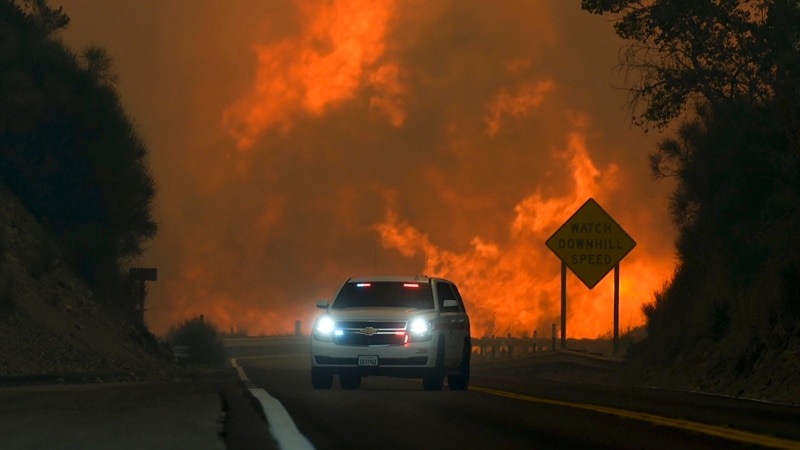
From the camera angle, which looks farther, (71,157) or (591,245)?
(71,157)

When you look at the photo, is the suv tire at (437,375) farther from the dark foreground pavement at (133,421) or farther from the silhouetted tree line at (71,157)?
the silhouetted tree line at (71,157)

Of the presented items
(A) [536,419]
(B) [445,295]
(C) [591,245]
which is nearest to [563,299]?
(C) [591,245]

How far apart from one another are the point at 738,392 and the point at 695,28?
10925 millimetres

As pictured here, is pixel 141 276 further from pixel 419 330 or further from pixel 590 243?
pixel 419 330

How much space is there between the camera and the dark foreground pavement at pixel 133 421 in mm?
12670

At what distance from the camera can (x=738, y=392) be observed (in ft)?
84.0

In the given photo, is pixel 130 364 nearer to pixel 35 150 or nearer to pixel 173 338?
pixel 35 150

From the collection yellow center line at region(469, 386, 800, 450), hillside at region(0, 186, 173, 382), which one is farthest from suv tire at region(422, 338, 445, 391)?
hillside at region(0, 186, 173, 382)

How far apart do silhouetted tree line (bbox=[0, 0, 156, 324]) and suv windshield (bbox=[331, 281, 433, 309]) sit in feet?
62.9

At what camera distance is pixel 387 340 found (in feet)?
79.7

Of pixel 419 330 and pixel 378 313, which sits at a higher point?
pixel 378 313

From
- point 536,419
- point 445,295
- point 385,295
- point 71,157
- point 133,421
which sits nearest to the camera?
point 133,421

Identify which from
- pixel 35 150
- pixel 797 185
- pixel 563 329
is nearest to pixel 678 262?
pixel 563 329

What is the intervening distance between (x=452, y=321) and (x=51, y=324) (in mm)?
14166
